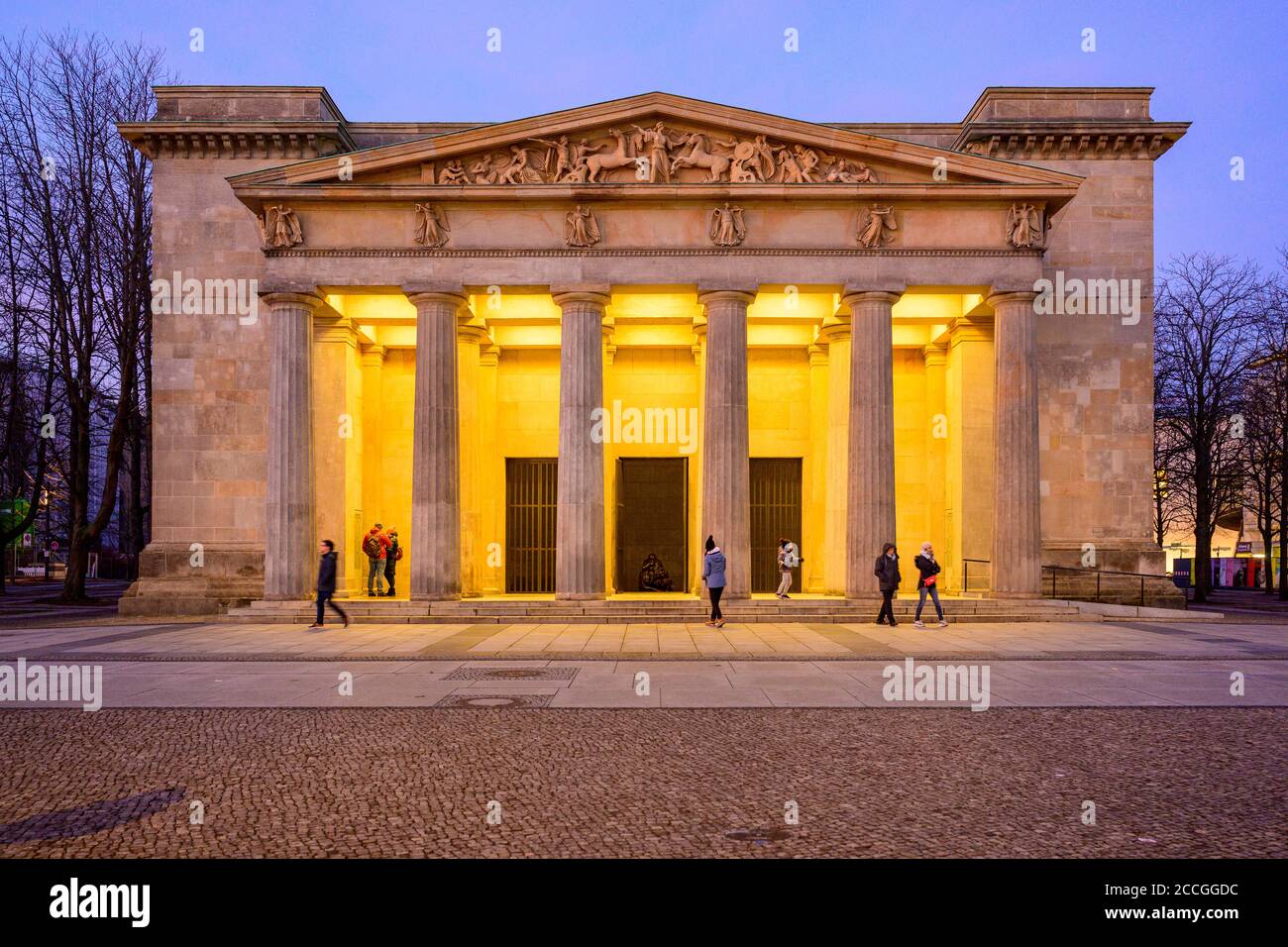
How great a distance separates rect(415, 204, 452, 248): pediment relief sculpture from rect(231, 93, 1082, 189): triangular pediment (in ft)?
2.29

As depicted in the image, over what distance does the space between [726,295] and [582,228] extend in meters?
4.41

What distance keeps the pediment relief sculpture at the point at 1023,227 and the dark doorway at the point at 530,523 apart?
16.6 meters

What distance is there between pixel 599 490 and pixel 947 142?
1805 cm

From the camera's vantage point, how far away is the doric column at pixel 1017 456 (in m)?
26.7

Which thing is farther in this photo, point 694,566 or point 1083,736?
point 694,566

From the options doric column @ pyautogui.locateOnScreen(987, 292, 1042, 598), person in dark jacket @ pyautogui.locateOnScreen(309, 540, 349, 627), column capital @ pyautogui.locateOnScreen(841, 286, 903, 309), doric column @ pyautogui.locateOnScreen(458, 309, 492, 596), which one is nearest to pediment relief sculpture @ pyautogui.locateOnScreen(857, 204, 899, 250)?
column capital @ pyautogui.locateOnScreen(841, 286, 903, 309)

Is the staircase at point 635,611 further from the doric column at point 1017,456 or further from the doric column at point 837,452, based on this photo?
the doric column at point 837,452

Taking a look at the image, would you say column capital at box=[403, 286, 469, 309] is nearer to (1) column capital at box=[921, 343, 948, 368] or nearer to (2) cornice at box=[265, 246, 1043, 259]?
(2) cornice at box=[265, 246, 1043, 259]

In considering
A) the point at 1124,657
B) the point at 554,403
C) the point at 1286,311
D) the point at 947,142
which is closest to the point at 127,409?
the point at 554,403

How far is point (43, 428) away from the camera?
117 ft

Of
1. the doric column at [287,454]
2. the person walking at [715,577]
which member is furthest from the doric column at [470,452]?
the person walking at [715,577]

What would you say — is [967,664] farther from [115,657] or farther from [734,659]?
[115,657]

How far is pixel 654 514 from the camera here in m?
34.8
